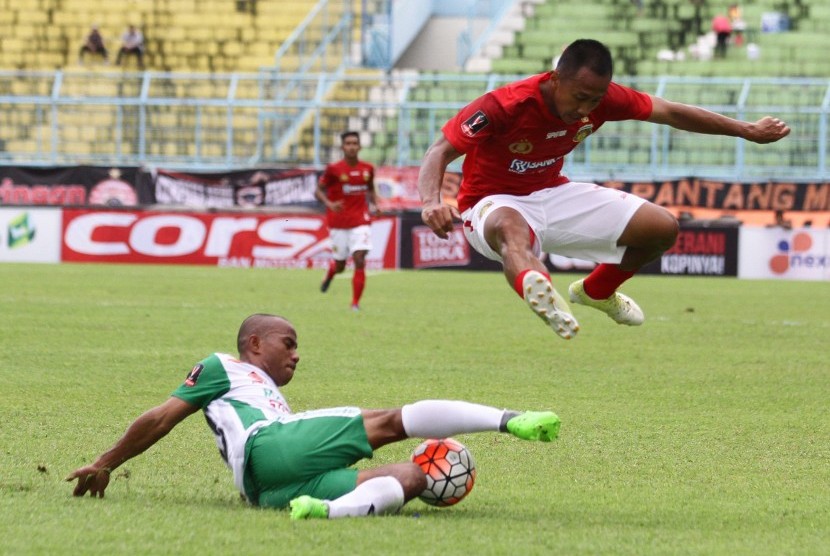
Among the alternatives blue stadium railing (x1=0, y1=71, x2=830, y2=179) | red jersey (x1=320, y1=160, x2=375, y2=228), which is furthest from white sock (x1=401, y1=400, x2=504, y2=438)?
blue stadium railing (x1=0, y1=71, x2=830, y2=179)

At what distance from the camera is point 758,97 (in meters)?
27.6

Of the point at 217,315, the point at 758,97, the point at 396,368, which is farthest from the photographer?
the point at 758,97

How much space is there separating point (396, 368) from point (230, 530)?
6080 mm

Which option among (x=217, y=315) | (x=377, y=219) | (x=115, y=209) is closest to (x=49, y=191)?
(x=115, y=209)

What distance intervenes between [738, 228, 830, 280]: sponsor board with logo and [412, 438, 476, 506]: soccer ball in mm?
19411

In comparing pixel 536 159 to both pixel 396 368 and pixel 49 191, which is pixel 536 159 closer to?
pixel 396 368

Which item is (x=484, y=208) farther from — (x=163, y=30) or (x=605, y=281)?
(x=163, y=30)

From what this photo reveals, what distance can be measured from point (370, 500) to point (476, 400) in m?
4.17

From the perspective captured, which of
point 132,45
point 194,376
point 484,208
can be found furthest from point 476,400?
point 132,45

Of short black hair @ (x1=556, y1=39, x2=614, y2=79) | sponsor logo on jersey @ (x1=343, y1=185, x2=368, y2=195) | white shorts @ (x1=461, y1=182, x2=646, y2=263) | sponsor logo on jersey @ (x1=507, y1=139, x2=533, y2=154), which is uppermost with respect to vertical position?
short black hair @ (x1=556, y1=39, x2=614, y2=79)

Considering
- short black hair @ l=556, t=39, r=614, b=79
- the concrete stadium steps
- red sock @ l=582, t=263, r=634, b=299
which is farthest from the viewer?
the concrete stadium steps

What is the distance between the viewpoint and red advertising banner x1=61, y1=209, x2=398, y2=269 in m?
25.6

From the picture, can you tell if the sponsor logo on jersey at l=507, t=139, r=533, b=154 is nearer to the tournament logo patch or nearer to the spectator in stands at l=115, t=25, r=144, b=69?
the tournament logo patch

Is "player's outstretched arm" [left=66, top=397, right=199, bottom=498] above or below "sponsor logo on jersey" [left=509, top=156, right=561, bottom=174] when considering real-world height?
below
